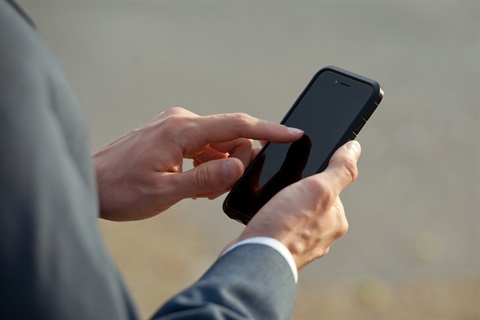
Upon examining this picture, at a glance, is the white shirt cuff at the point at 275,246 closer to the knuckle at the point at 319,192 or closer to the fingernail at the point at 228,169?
the knuckle at the point at 319,192

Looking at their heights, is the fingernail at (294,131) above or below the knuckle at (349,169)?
below

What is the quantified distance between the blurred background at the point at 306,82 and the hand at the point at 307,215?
220 centimetres

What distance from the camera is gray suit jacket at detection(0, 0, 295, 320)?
0.98m

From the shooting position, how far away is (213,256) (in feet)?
13.0

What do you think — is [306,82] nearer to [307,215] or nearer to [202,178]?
[202,178]

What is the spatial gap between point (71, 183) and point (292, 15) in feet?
15.7

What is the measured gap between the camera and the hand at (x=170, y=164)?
183cm

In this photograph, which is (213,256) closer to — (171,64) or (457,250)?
(457,250)

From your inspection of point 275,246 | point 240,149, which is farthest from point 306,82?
point 275,246

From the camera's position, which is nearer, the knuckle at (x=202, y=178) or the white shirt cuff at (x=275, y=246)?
the white shirt cuff at (x=275, y=246)

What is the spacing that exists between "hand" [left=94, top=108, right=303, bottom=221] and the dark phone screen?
0.14ft

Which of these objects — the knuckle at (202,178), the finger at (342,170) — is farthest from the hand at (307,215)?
the knuckle at (202,178)

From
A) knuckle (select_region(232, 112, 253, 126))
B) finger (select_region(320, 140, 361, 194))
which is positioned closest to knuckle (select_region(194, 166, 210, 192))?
knuckle (select_region(232, 112, 253, 126))

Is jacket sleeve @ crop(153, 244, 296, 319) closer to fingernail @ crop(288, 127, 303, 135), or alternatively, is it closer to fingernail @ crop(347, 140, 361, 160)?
fingernail @ crop(347, 140, 361, 160)
